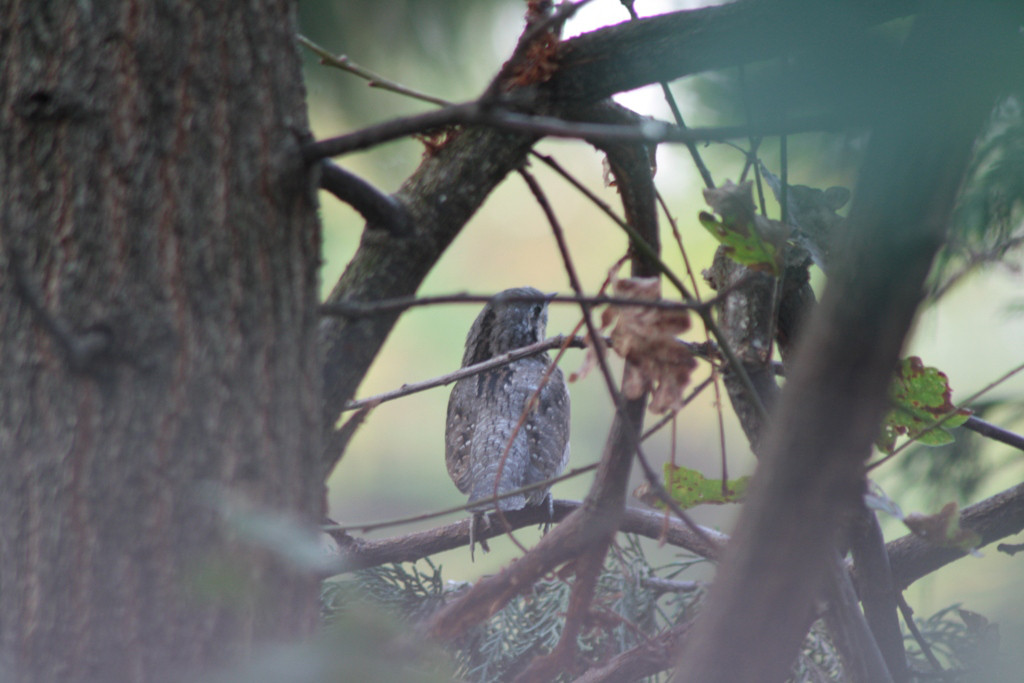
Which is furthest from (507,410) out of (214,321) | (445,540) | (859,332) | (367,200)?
(859,332)

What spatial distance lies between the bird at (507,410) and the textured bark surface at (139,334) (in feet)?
5.15

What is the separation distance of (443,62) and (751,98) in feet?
3.93

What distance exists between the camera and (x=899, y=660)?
1.16 m

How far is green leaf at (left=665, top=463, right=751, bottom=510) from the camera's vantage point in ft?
3.42

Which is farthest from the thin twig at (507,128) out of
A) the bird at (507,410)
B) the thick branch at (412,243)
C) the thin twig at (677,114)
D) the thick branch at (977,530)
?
the bird at (507,410)

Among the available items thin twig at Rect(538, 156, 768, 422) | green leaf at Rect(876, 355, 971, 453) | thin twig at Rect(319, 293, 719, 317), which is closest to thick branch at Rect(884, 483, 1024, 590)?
green leaf at Rect(876, 355, 971, 453)

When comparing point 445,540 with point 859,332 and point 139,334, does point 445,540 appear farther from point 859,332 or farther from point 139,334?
point 859,332

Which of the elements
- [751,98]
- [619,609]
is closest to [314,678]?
[751,98]

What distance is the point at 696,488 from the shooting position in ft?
3.49

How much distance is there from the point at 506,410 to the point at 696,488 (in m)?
1.34

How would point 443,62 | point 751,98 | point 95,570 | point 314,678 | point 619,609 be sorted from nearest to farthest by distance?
point 314,678
point 95,570
point 751,98
point 619,609
point 443,62

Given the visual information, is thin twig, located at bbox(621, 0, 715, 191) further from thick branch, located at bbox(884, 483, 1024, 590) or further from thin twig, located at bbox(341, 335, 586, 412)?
thick branch, located at bbox(884, 483, 1024, 590)

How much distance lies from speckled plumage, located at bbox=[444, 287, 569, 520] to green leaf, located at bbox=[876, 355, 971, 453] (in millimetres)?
1237

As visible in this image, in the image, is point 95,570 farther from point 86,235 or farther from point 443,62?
point 443,62
